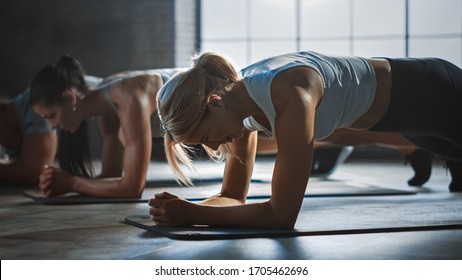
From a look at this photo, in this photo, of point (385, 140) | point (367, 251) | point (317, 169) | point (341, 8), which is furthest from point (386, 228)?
point (341, 8)

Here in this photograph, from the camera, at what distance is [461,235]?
210cm

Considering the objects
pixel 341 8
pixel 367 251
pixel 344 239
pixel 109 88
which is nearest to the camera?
pixel 367 251

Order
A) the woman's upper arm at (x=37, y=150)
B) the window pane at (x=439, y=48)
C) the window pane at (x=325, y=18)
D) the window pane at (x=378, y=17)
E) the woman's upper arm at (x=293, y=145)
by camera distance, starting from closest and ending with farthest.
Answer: the woman's upper arm at (x=293, y=145) → the woman's upper arm at (x=37, y=150) → the window pane at (x=439, y=48) → the window pane at (x=378, y=17) → the window pane at (x=325, y=18)

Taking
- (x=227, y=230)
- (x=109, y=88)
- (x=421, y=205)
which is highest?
(x=109, y=88)

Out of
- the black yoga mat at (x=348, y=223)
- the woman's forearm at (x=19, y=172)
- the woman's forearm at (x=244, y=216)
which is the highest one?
the woman's forearm at (x=244, y=216)

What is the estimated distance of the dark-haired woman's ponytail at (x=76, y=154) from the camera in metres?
3.45

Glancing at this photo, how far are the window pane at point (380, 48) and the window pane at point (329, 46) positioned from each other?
11 centimetres

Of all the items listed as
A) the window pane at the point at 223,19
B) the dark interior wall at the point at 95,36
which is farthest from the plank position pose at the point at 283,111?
the dark interior wall at the point at 95,36

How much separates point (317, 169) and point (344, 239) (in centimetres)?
268

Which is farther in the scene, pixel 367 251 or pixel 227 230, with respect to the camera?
pixel 227 230

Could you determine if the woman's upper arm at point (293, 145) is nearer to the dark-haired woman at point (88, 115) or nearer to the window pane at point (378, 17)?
the dark-haired woman at point (88, 115)

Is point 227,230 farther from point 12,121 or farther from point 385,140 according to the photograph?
point 12,121

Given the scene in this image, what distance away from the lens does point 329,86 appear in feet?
7.03

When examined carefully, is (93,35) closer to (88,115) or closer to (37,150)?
(37,150)
